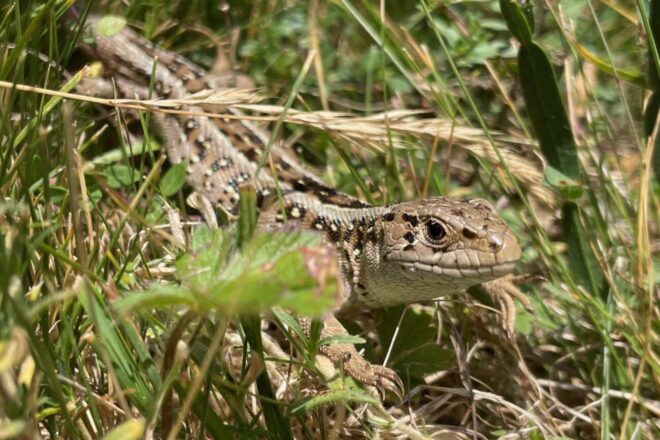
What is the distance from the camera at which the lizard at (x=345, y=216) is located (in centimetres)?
278

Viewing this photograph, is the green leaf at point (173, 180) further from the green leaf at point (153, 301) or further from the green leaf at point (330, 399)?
the green leaf at point (153, 301)

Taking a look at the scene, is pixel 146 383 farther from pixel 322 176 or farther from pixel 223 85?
pixel 223 85

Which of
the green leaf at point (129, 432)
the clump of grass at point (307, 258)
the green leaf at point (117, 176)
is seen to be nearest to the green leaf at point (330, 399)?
the clump of grass at point (307, 258)

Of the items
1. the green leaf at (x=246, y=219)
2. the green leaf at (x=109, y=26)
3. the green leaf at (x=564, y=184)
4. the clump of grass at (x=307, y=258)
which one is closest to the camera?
the clump of grass at (x=307, y=258)

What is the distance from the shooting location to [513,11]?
2969mm

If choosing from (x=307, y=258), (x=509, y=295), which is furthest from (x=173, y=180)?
(x=307, y=258)

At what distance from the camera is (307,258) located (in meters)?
1.47

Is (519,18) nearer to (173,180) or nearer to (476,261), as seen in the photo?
(476,261)

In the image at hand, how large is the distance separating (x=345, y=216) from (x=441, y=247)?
571 mm

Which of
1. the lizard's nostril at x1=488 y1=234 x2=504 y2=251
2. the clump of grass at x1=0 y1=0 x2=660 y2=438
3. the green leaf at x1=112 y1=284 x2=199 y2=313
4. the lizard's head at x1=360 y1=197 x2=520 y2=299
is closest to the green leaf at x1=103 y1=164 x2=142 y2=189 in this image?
the clump of grass at x1=0 y1=0 x2=660 y2=438

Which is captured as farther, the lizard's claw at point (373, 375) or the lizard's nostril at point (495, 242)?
the lizard's nostril at point (495, 242)

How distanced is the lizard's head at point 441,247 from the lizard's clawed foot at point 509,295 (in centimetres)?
35

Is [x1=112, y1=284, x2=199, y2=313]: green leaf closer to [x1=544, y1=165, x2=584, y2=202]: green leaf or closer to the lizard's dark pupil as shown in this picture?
the lizard's dark pupil

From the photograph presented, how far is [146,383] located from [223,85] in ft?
7.98
